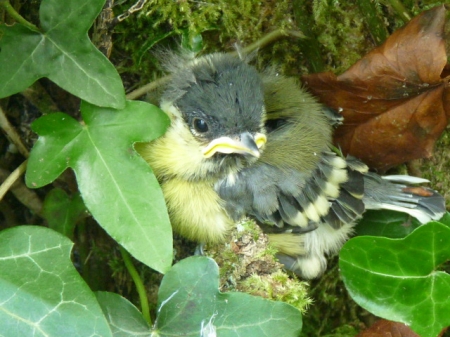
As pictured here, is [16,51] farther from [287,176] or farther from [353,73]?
[353,73]

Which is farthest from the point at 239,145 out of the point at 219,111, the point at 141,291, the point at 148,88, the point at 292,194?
the point at 141,291

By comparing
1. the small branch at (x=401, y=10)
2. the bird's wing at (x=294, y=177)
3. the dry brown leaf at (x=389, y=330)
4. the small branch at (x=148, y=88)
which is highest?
the small branch at (x=401, y=10)

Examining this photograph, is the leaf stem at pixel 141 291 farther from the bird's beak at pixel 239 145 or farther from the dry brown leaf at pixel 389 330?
the dry brown leaf at pixel 389 330

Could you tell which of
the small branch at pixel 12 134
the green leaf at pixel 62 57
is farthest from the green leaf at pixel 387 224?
the small branch at pixel 12 134

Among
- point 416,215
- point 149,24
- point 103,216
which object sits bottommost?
point 416,215

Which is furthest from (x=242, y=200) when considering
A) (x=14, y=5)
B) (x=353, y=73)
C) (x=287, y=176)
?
(x=14, y=5)

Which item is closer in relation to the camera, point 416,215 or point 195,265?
point 195,265

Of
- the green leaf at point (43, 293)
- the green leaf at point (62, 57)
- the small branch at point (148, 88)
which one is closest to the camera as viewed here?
the green leaf at point (43, 293)
